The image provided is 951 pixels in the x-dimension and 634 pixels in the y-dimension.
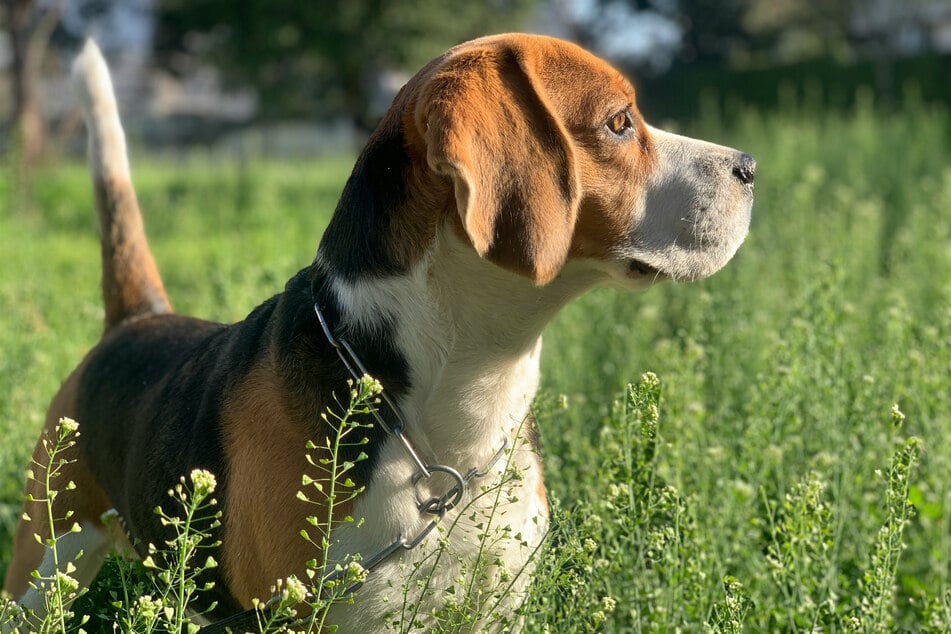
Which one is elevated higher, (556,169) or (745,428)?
(556,169)

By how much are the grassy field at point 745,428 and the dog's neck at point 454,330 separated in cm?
24

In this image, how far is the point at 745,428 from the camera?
12.1ft

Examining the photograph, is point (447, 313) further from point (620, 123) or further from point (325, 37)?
point (325, 37)

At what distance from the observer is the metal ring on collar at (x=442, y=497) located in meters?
2.46

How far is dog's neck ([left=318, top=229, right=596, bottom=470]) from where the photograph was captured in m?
2.48

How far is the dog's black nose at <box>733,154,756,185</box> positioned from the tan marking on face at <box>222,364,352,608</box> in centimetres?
132

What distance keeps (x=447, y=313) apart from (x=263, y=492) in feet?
1.94

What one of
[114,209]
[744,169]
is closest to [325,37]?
[114,209]

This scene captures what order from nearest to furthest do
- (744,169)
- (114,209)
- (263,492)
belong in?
(263,492) → (744,169) → (114,209)

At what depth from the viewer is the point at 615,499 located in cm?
260

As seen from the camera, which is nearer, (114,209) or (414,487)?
(414,487)

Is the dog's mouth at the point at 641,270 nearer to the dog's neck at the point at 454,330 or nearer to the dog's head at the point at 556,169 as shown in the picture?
the dog's head at the point at 556,169

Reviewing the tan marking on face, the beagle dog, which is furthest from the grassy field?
the tan marking on face

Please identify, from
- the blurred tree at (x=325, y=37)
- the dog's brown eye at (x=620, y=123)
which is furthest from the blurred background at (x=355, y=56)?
the dog's brown eye at (x=620, y=123)
